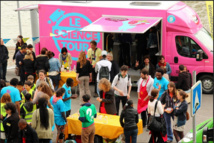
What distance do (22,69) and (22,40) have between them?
7.24ft

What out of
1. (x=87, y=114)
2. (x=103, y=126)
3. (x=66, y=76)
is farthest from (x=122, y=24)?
(x=87, y=114)

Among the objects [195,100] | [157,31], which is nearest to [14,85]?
[195,100]

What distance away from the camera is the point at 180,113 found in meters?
9.65

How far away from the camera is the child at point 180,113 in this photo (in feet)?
31.5

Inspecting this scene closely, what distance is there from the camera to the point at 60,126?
9.55 m

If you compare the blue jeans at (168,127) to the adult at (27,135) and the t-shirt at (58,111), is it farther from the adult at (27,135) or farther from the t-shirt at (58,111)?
the adult at (27,135)

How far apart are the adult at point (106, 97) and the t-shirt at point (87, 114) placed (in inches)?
38.5

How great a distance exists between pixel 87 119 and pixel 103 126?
0.69 meters

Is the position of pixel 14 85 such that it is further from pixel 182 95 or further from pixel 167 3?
pixel 167 3

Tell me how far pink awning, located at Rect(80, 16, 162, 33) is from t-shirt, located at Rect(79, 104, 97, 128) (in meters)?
4.84

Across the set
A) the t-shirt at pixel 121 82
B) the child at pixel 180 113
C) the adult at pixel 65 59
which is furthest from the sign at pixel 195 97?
the adult at pixel 65 59

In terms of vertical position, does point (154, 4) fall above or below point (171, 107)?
above

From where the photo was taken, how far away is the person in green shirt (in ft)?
28.7

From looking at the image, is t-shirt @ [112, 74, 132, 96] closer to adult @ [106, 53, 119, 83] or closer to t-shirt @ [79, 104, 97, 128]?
adult @ [106, 53, 119, 83]
